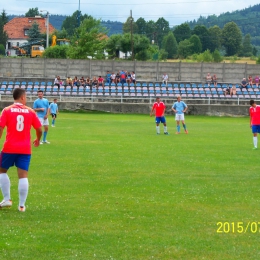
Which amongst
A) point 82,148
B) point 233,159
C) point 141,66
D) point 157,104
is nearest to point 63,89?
point 141,66

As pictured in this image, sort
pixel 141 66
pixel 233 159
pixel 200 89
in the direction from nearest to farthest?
pixel 233 159 < pixel 200 89 < pixel 141 66

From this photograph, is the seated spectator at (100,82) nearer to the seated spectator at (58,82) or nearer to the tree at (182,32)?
the seated spectator at (58,82)

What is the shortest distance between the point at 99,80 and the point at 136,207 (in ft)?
141

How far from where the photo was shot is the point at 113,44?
275 feet

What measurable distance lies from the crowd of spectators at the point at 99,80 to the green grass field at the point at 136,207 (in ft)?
106

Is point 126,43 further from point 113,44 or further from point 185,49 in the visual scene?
point 185,49

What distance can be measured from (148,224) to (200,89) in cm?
4483

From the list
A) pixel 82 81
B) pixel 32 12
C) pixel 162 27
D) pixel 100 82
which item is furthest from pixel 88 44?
pixel 162 27

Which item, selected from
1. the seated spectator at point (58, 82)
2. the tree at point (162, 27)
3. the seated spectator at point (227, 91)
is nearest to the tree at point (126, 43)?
the seated spectator at point (58, 82)

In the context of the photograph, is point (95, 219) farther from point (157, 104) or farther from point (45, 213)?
point (157, 104)

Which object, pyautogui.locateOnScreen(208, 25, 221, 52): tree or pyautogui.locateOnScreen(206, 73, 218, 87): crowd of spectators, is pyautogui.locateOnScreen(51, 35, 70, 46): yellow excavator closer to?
pyautogui.locateOnScreen(206, 73, 218, 87): crowd of spectators

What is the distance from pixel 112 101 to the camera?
4856cm
